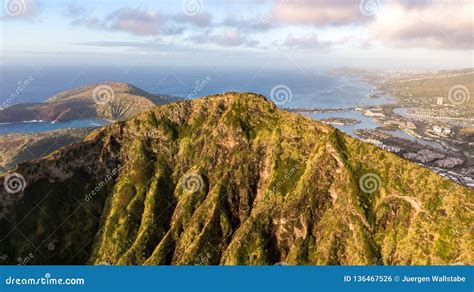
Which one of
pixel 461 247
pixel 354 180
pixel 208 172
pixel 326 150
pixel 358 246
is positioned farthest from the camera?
pixel 208 172

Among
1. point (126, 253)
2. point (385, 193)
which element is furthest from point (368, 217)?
point (126, 253)

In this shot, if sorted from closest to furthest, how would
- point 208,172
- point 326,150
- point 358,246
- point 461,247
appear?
point 461,247 < point 358,246 < point 326,150 < point 208,172

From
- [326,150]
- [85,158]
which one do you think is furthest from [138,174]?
[326,150]

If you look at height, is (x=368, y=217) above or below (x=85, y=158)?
below

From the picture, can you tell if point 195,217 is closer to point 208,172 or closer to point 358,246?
point 208,172

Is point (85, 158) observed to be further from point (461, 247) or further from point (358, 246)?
point (461, 247)

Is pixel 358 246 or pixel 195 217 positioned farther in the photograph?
pixel 195 217

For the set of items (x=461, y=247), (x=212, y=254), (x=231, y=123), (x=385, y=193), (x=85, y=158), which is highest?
(x=231, y=123)
